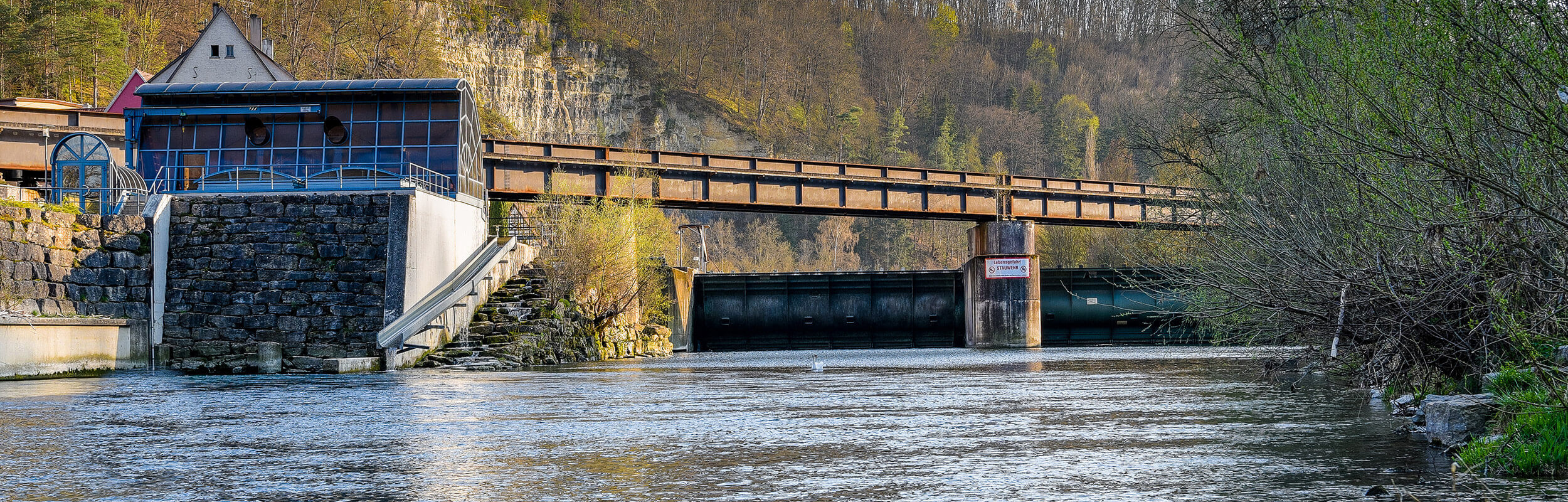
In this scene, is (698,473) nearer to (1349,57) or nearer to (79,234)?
(1349,57)

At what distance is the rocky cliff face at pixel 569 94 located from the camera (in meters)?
107

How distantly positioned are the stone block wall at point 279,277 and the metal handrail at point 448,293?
56 centimetres

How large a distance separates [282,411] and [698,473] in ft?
29.3

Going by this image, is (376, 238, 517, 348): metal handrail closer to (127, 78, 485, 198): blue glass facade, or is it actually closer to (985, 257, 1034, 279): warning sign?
(127, 78, 485, 198): blue glass facade

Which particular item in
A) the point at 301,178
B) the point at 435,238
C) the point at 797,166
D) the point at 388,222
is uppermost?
the point at 797,166

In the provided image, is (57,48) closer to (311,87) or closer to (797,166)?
(311,87)

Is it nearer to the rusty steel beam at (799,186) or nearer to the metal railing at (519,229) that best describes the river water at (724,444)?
the metal railing at (519,229)

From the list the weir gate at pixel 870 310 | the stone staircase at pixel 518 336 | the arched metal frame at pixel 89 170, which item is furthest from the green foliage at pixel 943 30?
the arched metal frame at pixel 89 170

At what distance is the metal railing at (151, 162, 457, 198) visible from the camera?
118 ft

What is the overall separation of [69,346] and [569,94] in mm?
86639

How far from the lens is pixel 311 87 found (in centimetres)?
4028

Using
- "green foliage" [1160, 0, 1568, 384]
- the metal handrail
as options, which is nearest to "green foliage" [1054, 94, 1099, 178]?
the metal handrail

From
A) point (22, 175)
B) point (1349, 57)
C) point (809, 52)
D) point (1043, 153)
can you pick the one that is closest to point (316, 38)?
point (22, 175)

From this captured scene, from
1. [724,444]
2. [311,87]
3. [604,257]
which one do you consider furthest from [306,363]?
[724,444]
